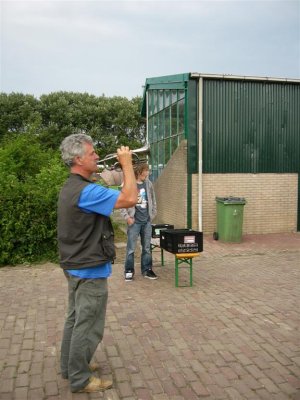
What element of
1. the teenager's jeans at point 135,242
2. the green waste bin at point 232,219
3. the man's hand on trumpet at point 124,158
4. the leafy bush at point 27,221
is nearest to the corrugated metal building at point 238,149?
the green waste bin at point 232,219

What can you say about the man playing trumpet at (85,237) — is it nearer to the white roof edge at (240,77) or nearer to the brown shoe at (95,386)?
the brown shoe at (95,386)

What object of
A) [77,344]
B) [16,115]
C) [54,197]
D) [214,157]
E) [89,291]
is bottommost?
[77,344]

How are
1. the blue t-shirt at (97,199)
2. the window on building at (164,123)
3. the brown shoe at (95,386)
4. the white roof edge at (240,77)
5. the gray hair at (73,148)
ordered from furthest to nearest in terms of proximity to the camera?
the window on building at (164,123)
the white roof edge at (240,77)
the brown shoe at (95,386)
the gray hair at (73,148)
the blue t-shirt at (97,199)

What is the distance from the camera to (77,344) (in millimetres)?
3295

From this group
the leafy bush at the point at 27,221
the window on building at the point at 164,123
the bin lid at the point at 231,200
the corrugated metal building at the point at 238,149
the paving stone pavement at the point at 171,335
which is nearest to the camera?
the paving stone pavement at the point at 171,335

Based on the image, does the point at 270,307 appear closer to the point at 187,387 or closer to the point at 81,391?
the point at 187,387

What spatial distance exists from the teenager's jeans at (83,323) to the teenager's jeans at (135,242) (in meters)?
3.31

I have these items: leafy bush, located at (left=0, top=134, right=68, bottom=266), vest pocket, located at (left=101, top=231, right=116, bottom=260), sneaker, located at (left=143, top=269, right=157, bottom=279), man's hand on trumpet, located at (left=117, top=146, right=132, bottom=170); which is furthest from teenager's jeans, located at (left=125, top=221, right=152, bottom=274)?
man's hand on trumpet, located at (left=117, top=146, right=132, bottom=170)

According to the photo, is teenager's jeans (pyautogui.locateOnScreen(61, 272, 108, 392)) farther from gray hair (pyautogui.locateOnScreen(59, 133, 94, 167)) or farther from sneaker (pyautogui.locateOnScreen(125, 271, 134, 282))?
sneaker (pyautogui.locateOnScreen(125, 271, 134, 282))

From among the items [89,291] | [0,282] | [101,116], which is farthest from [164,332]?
[101,116]

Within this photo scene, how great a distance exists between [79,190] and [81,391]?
170 cm

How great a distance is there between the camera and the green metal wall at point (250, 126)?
11.0 m

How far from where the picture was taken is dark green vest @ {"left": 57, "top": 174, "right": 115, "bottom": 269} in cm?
321

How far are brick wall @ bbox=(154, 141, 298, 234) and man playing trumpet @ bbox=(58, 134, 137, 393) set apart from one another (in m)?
7.83
